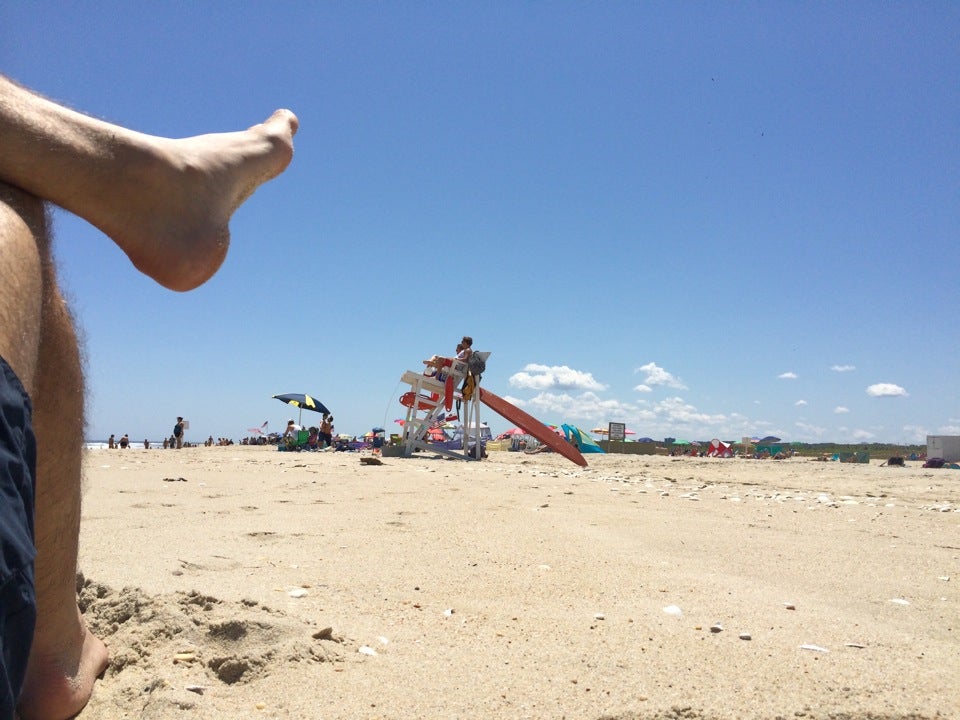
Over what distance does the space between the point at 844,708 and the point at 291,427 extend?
19.2m

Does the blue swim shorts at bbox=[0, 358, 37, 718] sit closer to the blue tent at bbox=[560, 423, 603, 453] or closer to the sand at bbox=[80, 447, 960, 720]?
the sand at bbox=[80, 447, 960, 720]

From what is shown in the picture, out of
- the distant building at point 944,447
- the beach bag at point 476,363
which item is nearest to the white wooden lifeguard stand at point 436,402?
the beach bag at point 476,363

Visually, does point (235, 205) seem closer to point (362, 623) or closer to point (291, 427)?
point (362, 623)

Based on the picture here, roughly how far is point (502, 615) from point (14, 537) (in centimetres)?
155

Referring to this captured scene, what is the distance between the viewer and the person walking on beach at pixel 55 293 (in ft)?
Result: 2.42

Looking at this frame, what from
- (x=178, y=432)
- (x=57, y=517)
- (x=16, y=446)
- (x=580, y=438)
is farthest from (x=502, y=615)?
(x=580, y=438)

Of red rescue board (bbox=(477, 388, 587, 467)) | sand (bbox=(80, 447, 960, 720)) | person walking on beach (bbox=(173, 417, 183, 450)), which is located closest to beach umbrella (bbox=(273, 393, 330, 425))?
person walking on beach (bbox=(173, 417, 183, 450))

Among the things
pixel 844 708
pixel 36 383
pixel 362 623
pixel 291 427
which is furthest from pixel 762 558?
pixel 291 427

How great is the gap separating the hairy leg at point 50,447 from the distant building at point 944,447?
26.5m

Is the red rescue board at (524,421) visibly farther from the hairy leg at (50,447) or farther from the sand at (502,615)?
the hairy leg at (50,447)

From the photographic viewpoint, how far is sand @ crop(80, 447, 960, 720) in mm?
1461

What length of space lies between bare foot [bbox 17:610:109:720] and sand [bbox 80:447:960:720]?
2.5 inches

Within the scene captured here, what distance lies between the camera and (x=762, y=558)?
3.04 m

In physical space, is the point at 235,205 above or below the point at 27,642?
above
